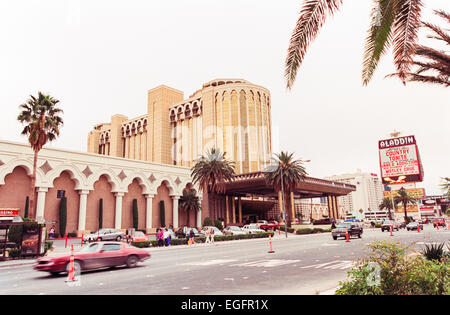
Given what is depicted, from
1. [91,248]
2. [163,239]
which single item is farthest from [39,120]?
[91,248]

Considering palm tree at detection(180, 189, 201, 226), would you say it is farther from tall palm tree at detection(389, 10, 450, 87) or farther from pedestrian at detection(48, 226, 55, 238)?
tall palm tree at detection(389, 10, 450, 87)

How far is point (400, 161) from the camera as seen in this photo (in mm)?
15680

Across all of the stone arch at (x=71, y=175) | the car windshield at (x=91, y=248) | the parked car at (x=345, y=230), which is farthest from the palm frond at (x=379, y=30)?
the stone arch at (x=71, y=175)

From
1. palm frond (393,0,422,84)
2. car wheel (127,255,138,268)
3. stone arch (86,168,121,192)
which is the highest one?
stone arch (86,168,121,192)

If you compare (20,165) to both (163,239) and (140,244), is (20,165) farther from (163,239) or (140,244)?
(163,239)

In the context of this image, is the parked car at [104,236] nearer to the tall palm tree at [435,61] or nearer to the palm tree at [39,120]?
the palm tree at [39,120]

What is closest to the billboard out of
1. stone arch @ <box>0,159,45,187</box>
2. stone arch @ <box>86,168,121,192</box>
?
stone arch @ <box>0,159,45,187</box>

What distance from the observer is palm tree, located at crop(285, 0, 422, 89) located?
8.43 metres

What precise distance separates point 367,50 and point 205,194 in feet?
165

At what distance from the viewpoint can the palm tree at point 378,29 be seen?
843 centimetres

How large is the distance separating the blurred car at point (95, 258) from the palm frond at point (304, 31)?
9836mm

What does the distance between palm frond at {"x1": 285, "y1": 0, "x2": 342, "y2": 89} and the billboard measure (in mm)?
8868

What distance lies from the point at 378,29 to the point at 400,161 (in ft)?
28.6
